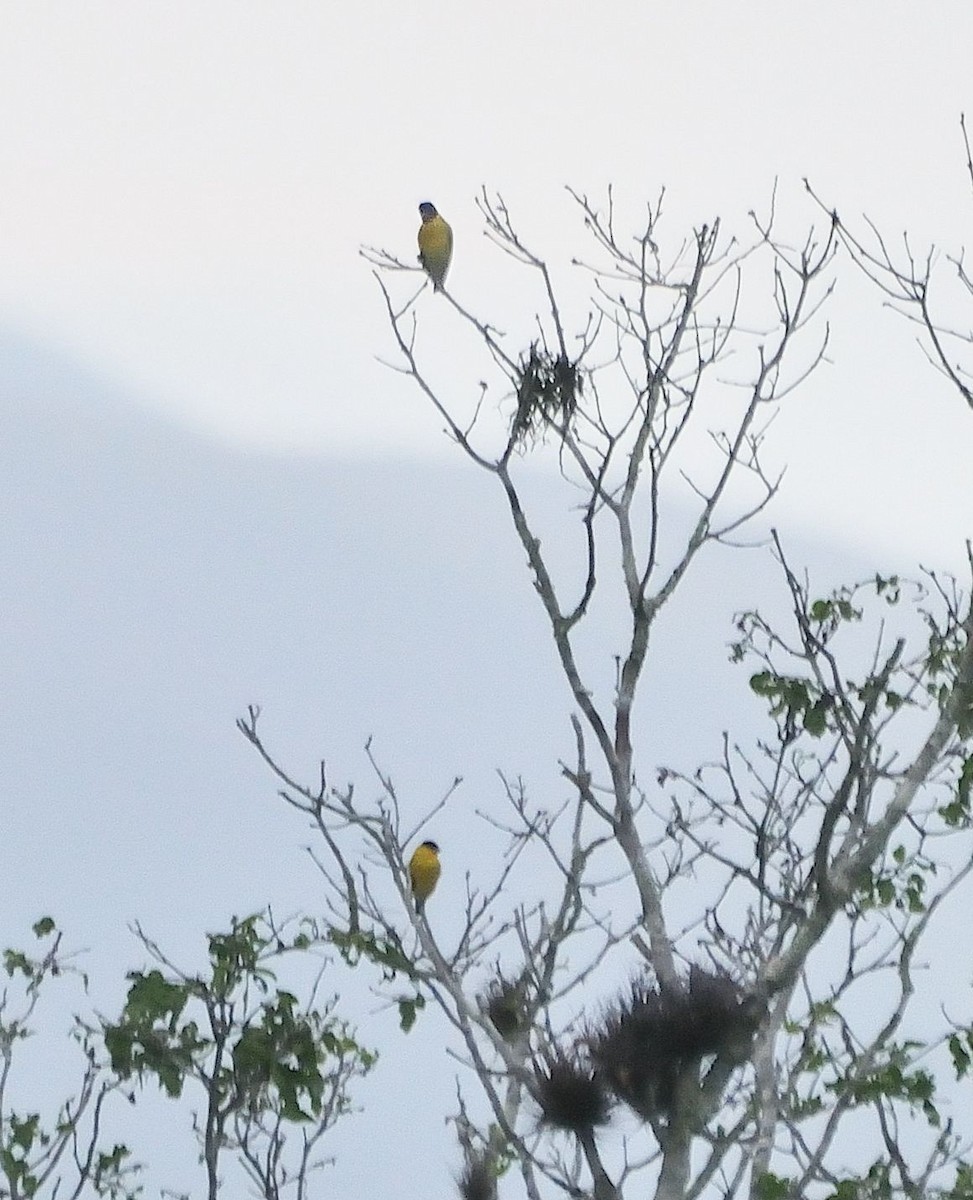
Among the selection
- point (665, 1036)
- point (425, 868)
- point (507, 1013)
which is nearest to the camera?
point (665, 1036)

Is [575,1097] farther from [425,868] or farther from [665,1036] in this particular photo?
[425,868]

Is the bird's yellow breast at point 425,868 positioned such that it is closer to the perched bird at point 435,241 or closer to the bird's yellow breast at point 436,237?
the perched bird at point 435,241

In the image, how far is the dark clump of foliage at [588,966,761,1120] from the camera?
15.9 ft

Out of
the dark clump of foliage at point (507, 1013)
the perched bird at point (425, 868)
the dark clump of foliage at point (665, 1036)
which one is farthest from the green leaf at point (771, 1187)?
the perched bird at point (425, 868)

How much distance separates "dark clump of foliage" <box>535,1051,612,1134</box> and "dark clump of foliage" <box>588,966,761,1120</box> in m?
0.04

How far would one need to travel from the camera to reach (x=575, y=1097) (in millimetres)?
4906

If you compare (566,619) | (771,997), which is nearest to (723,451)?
(566,619)

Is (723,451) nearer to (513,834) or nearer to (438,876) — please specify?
(513,834)

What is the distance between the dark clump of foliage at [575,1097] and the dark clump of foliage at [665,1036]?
0.14ft

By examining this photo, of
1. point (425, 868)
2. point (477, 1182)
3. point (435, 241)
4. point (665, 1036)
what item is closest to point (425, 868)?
point (425, 868)

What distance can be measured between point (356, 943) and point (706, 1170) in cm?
132

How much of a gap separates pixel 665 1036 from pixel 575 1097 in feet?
0.96

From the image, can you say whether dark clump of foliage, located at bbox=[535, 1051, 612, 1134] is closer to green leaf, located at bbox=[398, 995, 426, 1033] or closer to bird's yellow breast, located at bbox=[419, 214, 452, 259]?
green leaf, located at bbox=[398, 995, 426, 1033]

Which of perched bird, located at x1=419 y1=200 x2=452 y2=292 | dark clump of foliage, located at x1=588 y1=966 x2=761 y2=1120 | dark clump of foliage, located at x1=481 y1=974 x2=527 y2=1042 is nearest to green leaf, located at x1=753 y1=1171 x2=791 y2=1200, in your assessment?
dark clump of foliage, located at x1=588 y1=966 x2=761 y2=1120
